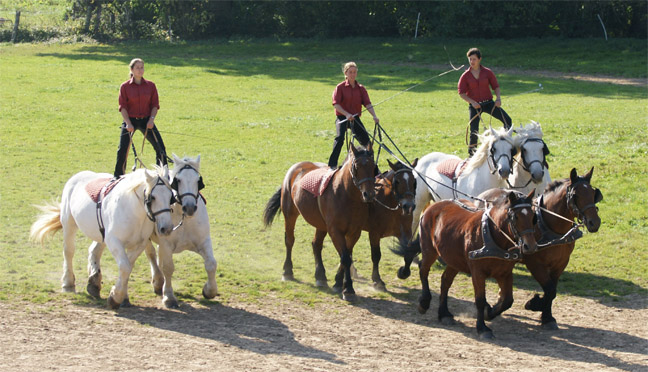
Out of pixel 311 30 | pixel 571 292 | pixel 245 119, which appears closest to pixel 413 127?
pixel 245 119

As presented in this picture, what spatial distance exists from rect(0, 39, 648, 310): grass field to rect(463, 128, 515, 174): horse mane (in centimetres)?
166

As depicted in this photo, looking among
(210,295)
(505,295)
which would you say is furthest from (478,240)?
(210,295)

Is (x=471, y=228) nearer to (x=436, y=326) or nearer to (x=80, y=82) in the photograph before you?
(x=436, y=326)

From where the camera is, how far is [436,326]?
9133 mm

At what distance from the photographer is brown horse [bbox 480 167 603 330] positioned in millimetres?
8406

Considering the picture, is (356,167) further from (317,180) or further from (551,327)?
(551,327)

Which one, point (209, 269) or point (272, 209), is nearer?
point (209, 269)

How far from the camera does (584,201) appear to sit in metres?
8.39

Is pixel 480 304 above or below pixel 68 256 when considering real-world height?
above

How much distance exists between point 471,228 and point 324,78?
75.6ft

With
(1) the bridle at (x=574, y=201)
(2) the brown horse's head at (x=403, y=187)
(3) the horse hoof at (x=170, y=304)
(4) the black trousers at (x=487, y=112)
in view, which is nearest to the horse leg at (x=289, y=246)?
(3) the horse hoof at (x=170, y=304)

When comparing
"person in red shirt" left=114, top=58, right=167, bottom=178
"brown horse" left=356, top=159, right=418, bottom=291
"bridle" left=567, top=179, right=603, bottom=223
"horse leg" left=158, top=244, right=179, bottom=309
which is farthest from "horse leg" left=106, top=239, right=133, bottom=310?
"bridle" left=567, top=179, right=603, bottom=223

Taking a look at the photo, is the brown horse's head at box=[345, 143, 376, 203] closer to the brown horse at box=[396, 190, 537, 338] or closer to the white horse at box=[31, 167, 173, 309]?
the brown horse at box=[396, 190, 537, 338]

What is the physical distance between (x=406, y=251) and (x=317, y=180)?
1593 millimetres
